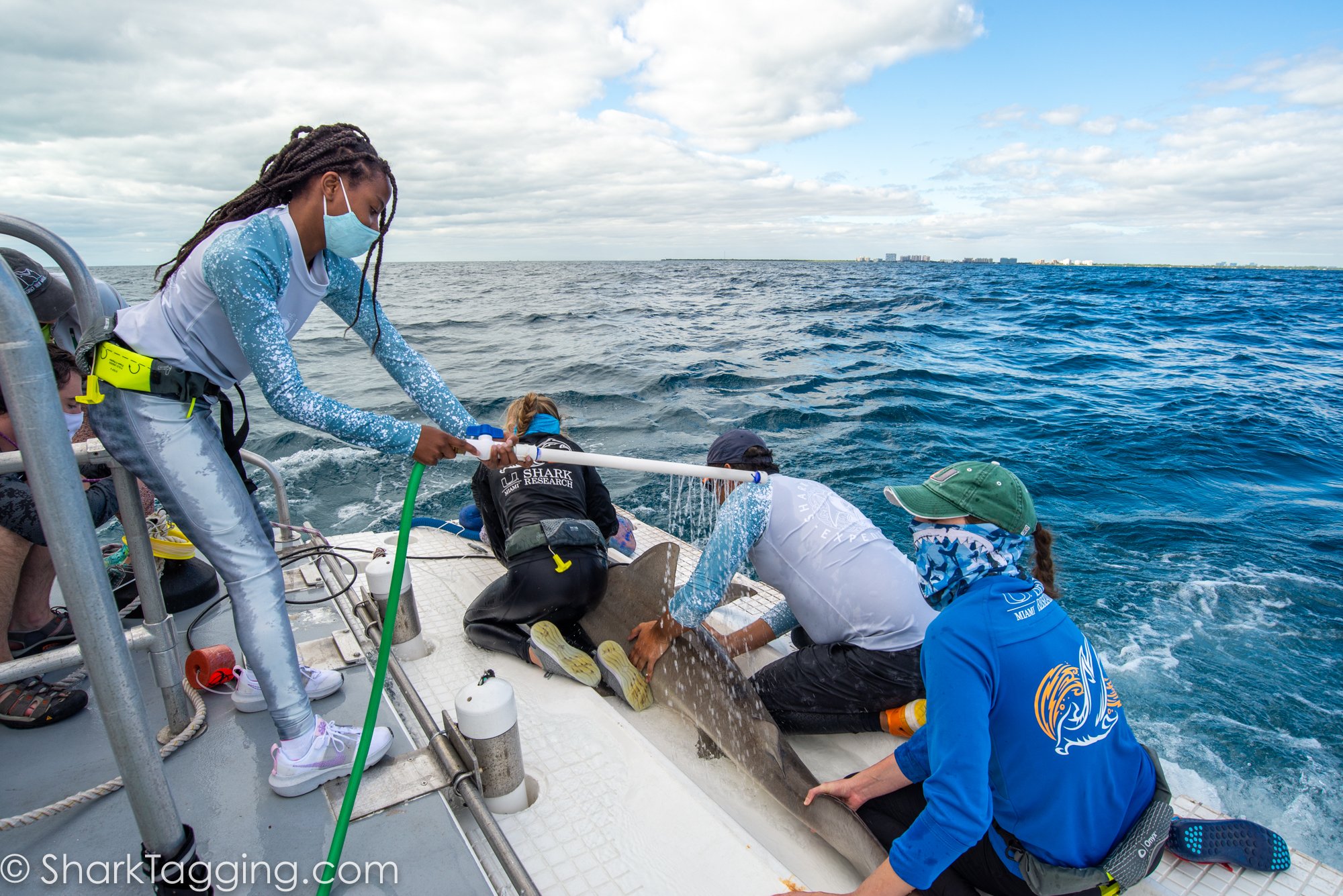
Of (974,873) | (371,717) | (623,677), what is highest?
(371,717)

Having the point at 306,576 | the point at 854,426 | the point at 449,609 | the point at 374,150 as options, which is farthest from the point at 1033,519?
the point at 854,426

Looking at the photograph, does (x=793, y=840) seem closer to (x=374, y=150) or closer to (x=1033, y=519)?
(x=1033, y=519)

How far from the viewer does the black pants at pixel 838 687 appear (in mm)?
2844

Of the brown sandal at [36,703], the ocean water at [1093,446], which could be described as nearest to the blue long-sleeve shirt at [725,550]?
the brown sandal at [36,703]

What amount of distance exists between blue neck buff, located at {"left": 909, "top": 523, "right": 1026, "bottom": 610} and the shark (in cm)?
94

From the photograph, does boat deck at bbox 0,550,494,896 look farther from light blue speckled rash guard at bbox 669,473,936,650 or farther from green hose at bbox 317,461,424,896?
light blue speckled rash guard at bbox 669,473,936,650

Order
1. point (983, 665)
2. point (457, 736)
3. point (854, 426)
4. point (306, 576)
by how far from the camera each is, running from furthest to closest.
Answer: point (854, 426), point (306, 576), point (457, 736), point (983, 665)

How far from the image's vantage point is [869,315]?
23.5m

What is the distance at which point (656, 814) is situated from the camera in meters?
2.31

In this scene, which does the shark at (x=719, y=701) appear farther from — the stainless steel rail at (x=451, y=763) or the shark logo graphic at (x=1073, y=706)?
the stainless steel rail at (x=451, y=763)

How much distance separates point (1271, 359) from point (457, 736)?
66.5 ft

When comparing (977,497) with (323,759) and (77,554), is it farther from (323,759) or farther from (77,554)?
(323,759)

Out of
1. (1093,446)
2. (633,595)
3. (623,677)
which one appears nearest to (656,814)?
(623,677)

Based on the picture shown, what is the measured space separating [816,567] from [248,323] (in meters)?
2.29
